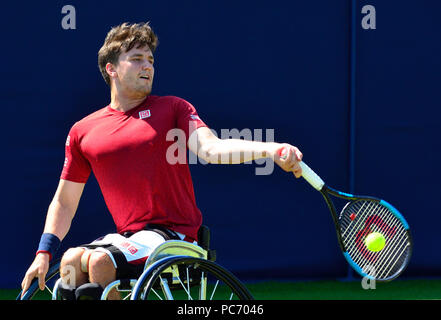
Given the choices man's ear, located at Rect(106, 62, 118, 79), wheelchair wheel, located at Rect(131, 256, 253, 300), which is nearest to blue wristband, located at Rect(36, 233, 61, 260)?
wheelchair wheel, located at Rect(131, 256, 253, 300)

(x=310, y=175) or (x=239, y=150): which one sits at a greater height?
(x=239, y=150)

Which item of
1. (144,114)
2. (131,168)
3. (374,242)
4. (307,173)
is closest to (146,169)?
(131,168)

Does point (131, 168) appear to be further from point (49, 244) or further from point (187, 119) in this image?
point (49, 244)

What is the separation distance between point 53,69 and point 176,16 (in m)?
0.81

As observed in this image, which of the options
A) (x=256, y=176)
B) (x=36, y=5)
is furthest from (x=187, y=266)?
(x=36, y=5)

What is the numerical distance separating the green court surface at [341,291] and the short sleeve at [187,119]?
184 cm

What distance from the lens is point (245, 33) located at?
432 cm

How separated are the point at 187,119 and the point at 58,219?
0.58 m

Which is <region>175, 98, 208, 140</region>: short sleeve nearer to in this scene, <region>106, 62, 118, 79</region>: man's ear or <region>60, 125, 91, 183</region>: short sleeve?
<region>106, 62, 118, 79</region>: man's ear

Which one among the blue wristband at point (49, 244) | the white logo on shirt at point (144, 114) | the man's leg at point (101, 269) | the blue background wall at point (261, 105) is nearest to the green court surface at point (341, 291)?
the blue background wall at point (261, 105)

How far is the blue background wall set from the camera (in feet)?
13.5

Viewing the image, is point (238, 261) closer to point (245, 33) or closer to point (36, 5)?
point (245, 33)

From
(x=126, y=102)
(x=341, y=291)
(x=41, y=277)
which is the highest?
(x=126, y=102)

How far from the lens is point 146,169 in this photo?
238 cm
